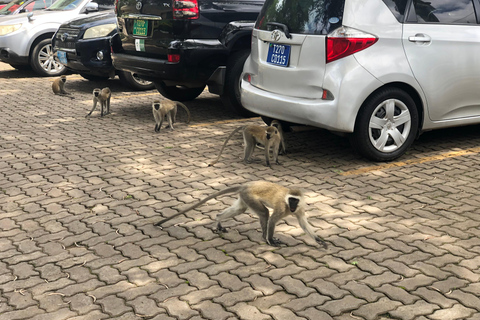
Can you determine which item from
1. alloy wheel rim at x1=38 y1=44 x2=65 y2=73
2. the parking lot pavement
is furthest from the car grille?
the parking lot pavement

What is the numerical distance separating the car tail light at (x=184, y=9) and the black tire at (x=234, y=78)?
0.85 m

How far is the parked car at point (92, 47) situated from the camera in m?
11.7

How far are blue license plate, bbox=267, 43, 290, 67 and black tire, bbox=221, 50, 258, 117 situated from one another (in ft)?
5.95

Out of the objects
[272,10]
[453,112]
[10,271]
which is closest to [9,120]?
[272,10]

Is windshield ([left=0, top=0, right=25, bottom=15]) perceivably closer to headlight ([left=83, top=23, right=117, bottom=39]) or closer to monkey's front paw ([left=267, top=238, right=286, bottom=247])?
headlight ([left=83, top=23, right=117, bottom=39])

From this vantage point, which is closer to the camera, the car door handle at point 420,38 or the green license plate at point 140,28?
the car door handle at point 420,38

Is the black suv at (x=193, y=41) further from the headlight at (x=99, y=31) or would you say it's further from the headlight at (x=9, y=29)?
the headlight at (x=9, y=29)

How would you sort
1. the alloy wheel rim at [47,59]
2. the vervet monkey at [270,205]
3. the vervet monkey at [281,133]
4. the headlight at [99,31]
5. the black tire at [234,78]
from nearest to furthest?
1. the vervet monkey at [270,205]
2. the vervet monkey at [281,133]
3. the black tire at [234,78]
4. the headlight at [99,31]
5. the alloy wheel rim at [47,59]

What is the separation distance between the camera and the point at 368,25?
254 inches

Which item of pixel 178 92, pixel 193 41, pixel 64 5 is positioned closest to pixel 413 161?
pixel 193 41

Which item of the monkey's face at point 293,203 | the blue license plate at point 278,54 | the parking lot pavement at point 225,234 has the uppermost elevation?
the blue license plate at point 278,54

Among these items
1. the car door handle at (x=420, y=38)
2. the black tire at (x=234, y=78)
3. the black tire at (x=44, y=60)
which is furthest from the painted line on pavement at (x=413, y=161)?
the black tire at (x=44, y=60)

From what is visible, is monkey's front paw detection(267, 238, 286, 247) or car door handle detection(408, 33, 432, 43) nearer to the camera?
monkey's front paw detection(267, 238, 286, 247)

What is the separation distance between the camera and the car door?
6.71 m
